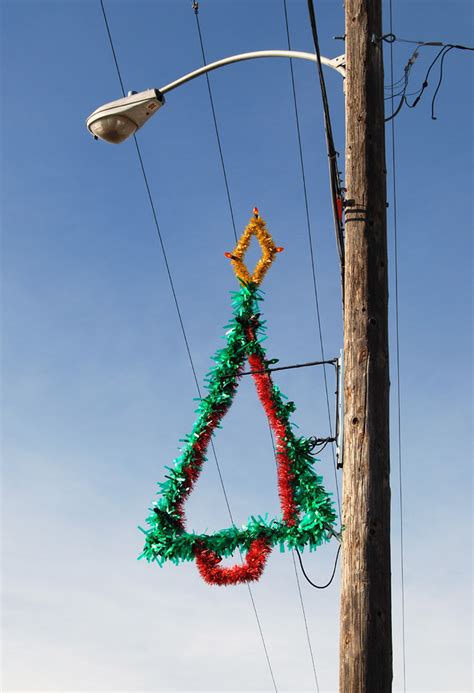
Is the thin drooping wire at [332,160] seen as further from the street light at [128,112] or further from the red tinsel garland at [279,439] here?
the red tinsel garland at [279,439]

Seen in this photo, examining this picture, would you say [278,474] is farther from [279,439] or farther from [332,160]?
[332,160]

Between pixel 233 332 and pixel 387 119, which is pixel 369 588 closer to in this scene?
pixel 233 332

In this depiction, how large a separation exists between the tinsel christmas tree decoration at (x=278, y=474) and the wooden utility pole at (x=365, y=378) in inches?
23.9

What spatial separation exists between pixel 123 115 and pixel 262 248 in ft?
5.33

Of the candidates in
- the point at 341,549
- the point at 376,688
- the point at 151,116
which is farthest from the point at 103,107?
the point at 376,688

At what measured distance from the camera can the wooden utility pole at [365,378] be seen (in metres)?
5.45

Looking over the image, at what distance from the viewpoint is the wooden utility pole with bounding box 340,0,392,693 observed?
215 inches

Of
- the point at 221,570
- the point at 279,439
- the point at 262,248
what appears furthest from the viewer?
the point at 262,248

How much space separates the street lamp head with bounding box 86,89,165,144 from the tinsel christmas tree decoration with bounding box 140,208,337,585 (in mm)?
1277

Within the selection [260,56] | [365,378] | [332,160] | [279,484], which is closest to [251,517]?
[279,484]

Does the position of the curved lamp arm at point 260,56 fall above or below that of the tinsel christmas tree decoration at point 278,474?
above

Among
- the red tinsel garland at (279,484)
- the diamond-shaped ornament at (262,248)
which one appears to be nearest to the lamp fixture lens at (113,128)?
the diamond-shaped ornament at (262,248)

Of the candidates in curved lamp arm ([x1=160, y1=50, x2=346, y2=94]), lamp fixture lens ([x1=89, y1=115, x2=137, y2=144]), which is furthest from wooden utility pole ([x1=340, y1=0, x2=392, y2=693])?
lamp fixture lens ([x1=89, y1=115, x2=137, y2=144])

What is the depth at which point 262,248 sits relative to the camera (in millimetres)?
7621
